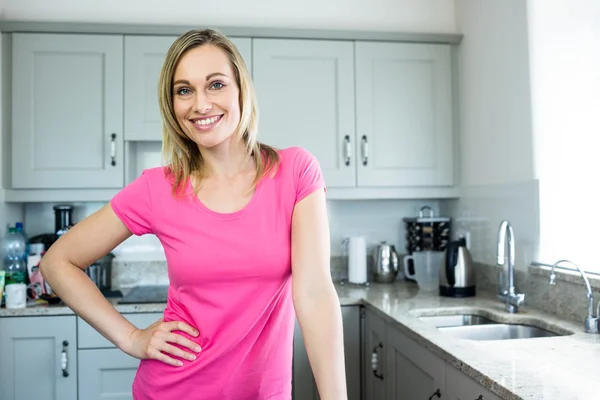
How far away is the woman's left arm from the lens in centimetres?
102

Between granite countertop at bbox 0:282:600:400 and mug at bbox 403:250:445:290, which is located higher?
mug at bbox 403:250:445:290

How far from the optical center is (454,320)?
2.12 metres

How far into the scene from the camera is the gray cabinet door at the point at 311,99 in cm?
262

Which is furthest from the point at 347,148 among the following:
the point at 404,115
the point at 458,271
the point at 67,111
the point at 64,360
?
the point at 64,360

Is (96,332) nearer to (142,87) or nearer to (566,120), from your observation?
(142,87)

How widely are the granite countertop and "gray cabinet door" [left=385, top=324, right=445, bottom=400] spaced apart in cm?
5

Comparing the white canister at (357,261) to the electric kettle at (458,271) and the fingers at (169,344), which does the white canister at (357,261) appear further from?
the fingers at (169,344)

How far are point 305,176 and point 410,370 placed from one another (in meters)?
0.97

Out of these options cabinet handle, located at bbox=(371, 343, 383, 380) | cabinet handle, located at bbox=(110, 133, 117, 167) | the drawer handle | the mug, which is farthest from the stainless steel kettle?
cabinet handle, located at bbox=(110, 133, 117, 167)

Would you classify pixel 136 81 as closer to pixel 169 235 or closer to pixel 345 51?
pixel 345 51

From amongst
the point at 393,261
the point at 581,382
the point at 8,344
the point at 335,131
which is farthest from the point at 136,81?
the point at 581,382

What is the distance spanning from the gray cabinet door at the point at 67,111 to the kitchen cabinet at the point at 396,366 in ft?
4.10

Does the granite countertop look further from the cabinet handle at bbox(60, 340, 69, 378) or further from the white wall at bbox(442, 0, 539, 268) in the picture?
the white wall at bbox(442, 0, 539, 268)

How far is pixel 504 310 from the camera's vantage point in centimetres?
205
